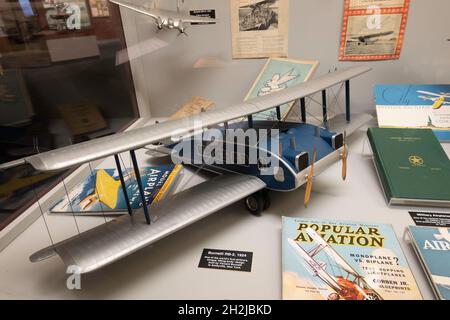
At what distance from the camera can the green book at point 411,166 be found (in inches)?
40.8

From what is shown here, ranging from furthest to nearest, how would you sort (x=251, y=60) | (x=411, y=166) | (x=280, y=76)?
(x=251, y=60), (x=280, y=76), (x=411, y=166)

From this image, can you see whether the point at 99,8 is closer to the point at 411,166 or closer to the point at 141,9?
the point at 141,9

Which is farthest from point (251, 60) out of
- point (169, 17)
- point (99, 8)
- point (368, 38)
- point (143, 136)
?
point (143, 136)

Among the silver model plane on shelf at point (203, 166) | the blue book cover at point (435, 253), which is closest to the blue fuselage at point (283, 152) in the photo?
the silver model plane on shelf at point (203, 166)

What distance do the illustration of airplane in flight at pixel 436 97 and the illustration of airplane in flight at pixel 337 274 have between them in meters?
1.19

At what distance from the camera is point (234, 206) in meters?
1.12

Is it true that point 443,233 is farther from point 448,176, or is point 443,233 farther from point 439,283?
point 448,176

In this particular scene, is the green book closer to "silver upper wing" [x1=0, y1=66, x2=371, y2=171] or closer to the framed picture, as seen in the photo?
"silver upper wing" [x1=0, y1=66, x2=371, y2=171]

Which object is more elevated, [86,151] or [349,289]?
[86,151]

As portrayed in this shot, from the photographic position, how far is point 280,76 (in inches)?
67.1

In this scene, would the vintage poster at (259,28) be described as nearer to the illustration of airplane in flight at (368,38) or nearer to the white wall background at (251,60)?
the white wall background at (251,60)

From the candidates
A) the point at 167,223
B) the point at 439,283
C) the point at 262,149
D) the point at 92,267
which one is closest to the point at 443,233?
the point at 439,283

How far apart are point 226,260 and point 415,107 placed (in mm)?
1342
